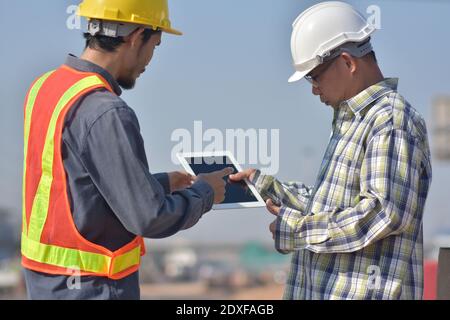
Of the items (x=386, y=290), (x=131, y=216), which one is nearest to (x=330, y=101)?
(x=386, y=290)

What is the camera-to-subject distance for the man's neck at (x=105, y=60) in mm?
2898

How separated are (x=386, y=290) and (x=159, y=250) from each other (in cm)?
3596

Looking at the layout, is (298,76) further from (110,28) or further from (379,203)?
(110,28)

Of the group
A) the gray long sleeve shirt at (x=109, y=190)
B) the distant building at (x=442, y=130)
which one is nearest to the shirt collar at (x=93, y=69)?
the gray long sleeve shirt at (x=109, y=190)

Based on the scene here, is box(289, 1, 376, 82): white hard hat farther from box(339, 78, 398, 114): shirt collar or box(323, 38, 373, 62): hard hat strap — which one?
box(339, 78, 398, 114): shirt collar

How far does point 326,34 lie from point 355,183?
0.54 metres

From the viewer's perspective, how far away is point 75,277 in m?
2.72

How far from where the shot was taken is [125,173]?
2639mm

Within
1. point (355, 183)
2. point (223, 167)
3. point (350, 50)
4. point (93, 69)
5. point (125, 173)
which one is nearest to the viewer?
point (125, 173)

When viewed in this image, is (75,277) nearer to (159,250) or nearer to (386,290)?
(386,290)

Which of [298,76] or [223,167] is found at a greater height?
[298,76]

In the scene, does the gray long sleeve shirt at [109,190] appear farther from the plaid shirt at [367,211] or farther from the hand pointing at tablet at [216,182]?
the plaid shirt at [367,211]

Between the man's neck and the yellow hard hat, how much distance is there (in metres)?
0.11

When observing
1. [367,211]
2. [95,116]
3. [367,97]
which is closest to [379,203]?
[367,211]
